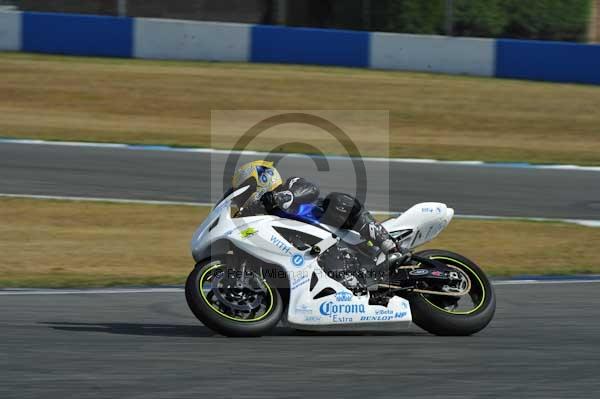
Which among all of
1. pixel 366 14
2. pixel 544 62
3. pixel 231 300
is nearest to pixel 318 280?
pixel 231 300

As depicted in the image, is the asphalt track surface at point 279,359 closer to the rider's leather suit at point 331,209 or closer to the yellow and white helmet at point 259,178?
the rider's leather suit at point 331,209

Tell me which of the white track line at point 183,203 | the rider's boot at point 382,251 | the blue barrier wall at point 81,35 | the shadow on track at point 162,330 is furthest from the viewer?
the blue barrier wall at point 81,35

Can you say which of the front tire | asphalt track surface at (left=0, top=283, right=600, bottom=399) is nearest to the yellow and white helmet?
asphalt track surface at (left=0, top=283, right=600, bottom=399)

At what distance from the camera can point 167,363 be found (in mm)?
6234

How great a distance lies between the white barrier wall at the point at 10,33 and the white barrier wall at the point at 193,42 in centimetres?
236

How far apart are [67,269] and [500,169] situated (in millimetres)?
7863

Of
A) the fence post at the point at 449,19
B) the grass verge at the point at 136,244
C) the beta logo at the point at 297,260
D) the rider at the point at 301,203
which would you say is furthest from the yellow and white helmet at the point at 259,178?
the fence post at the point at 449,19

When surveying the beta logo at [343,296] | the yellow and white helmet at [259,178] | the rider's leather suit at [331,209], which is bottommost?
the beta logo at [343,296]

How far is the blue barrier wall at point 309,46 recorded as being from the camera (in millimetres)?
20938

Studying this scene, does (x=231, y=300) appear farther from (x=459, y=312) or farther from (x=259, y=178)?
(x=459, y=312)

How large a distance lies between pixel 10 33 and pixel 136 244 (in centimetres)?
1160

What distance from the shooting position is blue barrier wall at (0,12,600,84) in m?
20.7

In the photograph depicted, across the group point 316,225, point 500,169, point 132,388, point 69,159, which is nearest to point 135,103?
point 69,159

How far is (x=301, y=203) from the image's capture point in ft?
23.2
